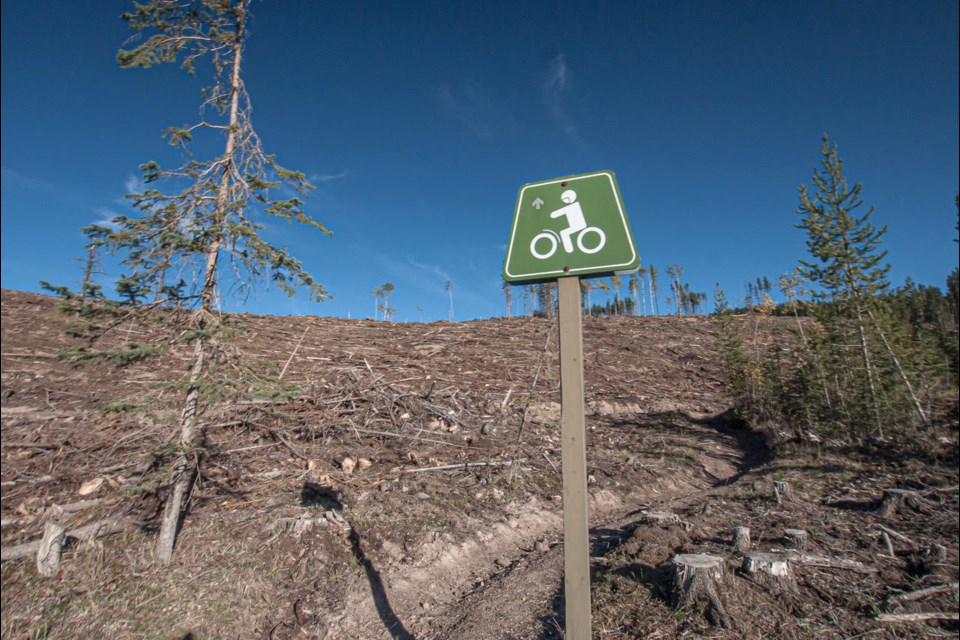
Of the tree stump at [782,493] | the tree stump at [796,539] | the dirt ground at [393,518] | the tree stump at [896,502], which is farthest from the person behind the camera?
the tree stump at [782,493]

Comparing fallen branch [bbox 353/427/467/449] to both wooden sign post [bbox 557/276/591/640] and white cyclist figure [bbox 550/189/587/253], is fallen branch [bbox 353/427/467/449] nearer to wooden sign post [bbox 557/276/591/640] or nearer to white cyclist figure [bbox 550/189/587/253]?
wooden sign post [bbox 557/276/591/640]

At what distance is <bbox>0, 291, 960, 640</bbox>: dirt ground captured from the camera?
12.3ft

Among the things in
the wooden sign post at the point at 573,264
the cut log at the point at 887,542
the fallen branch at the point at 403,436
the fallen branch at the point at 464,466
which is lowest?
the cut log at the point at 887,542

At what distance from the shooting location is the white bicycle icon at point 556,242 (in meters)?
2.09

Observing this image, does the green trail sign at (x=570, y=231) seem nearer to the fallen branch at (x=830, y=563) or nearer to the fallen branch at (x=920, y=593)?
the fallen branch at (x=920, y=593)

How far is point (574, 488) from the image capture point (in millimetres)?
2051

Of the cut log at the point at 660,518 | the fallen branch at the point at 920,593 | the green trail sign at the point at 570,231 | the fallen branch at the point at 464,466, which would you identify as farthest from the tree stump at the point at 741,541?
the green trail sign at the point at 570,231

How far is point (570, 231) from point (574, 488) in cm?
126

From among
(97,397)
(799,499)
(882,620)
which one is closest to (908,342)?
(799,499)

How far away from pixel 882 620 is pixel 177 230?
717 centimetres

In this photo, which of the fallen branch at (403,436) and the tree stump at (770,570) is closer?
the tree stump at (770,570)

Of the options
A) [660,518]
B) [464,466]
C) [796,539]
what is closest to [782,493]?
[796,539]

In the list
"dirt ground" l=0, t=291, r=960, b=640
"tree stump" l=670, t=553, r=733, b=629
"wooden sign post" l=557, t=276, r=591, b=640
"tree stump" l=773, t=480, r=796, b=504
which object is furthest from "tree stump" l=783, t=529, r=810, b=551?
"wooden sign post" l=557, t=276, r=591, b=640

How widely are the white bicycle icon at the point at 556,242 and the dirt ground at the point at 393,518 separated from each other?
10.7 ft
